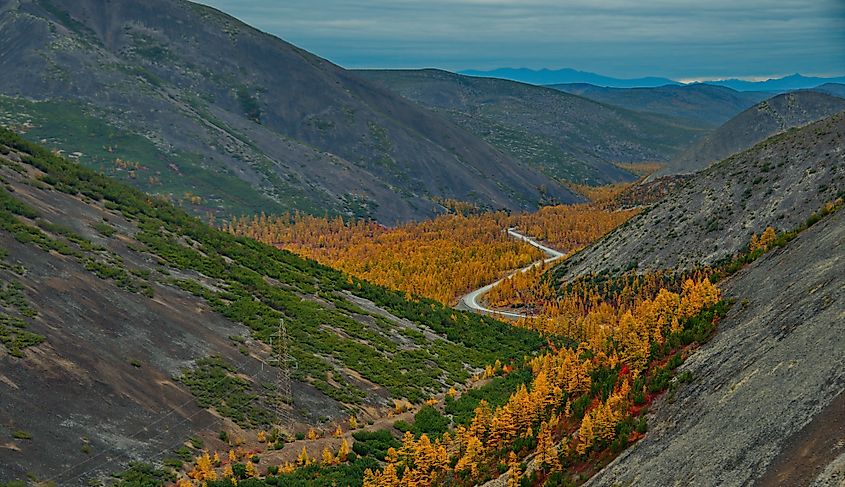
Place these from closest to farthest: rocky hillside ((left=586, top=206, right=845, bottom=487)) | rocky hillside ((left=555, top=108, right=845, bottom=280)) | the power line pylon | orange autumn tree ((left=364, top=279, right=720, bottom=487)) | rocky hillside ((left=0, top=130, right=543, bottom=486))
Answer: rocky hillside ((left=586, top=206, right=845, bottom=487))
orange autumn tree ((left=364, top=279, right=720, bottom=487))
rocky hillside ((left=0, top=130, right=543, bottom=486))
the power line pylon
rocky hillside ((left=555, top=108, right=845, bottom=280))

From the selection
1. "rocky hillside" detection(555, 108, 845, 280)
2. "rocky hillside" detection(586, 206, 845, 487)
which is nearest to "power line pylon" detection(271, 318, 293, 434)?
"rocky hillside" detection(586, 206, 845, 487)

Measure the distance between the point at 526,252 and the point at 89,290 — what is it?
148 metres

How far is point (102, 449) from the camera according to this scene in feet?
154

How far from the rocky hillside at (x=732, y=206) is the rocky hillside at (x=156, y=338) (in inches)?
1727

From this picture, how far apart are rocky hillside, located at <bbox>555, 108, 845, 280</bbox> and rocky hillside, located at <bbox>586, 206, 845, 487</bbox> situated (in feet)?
247

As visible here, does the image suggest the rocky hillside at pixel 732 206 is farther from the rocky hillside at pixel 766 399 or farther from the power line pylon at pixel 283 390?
the power line pylon at pixel 283 390

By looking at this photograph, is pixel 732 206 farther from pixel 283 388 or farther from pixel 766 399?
pixel 766 399

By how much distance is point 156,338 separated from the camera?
6181 cm

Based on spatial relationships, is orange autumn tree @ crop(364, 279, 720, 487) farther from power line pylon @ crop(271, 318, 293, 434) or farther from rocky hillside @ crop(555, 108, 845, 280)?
rocky hillside @ crop(555, 108, 845, 280)

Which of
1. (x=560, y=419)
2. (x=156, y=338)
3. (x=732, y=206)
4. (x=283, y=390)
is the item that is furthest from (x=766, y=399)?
(x=732, y=206)

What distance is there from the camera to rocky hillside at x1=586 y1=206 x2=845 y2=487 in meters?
28.9

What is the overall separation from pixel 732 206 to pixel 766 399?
106 meters

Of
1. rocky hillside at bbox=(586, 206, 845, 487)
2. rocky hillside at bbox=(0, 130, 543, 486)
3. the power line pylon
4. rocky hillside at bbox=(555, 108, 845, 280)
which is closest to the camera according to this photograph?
rocky hillside at bbox=(586, 206, 845, 487)

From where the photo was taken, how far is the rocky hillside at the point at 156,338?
4859 cm
